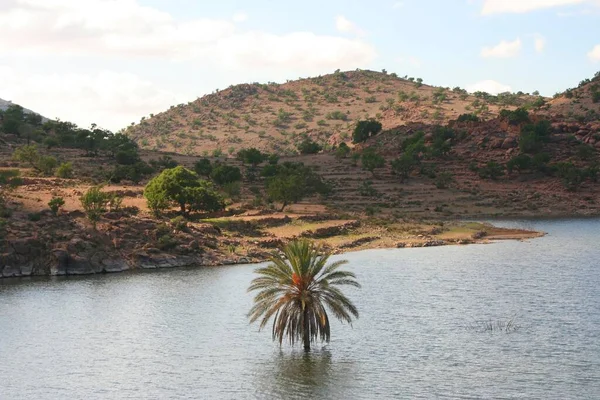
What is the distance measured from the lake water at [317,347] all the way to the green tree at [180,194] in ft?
70.0

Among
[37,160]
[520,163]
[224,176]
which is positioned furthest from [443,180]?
[37,160]

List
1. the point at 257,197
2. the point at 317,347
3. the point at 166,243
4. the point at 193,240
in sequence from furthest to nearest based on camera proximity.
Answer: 1. the point at 257,197
2. the point at 193,240
3. the point at 166,243
4. the point at 317,347

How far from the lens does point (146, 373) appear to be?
51.2 meters

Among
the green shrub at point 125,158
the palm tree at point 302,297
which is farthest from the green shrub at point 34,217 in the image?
the green shrub at point 125,158

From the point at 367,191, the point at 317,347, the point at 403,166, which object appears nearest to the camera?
the point at 317,347

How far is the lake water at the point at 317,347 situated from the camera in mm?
47625

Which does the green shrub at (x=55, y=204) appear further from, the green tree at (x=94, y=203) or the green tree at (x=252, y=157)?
the green tree at (x=252, y=157)

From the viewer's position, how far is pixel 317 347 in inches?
2179

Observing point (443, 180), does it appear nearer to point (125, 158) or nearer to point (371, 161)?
point (371, 161)

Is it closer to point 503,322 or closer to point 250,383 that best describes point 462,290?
point 503,322

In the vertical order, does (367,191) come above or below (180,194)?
above

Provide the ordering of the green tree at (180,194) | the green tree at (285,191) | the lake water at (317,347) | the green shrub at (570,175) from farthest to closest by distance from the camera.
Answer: the green shrub at (570,175) < the green tree at (285,191) < the green tree at (180,194) < the lake water at (317,347)

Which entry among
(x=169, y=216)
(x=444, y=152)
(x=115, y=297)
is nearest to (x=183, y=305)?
(x=115, y=297)

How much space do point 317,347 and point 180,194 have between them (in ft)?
196
